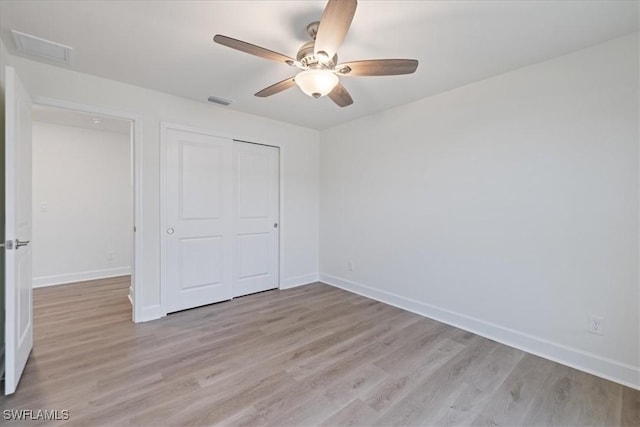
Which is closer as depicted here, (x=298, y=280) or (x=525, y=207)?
(x=525, y=207)

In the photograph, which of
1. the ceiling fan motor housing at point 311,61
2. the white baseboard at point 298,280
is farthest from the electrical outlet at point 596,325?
the white baseboard at point 298,280

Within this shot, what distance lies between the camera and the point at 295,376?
2.02 metres

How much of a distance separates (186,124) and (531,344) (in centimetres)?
389

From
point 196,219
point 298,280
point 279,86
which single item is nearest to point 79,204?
point 196,219

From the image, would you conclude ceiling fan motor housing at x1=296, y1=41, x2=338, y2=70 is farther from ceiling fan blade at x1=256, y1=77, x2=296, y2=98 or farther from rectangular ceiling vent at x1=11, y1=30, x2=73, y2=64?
rectangular ceiling vent at x1=11, y1=30, x2=73, y2=64

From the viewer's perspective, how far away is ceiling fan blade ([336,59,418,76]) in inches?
67.6

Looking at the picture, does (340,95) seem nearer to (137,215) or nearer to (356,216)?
(356,216)

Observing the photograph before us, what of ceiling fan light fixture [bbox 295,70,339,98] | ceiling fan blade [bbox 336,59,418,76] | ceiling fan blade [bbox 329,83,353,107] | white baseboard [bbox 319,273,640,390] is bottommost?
white baseboard [bbox 319,273,640,390]

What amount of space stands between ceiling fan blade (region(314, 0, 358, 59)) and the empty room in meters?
0.01

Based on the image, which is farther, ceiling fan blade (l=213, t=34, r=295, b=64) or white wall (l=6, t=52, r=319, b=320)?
white wall (l=6, t=52, r=319, b=320)

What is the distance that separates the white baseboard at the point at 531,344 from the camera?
6.45ft

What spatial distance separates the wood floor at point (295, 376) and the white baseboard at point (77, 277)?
1.36 meters

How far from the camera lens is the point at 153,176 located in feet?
9.73

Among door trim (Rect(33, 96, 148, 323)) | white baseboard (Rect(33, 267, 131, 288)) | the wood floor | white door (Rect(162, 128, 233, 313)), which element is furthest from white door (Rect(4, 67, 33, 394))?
white baseboard (Rect(33, 267, 131, 288))
